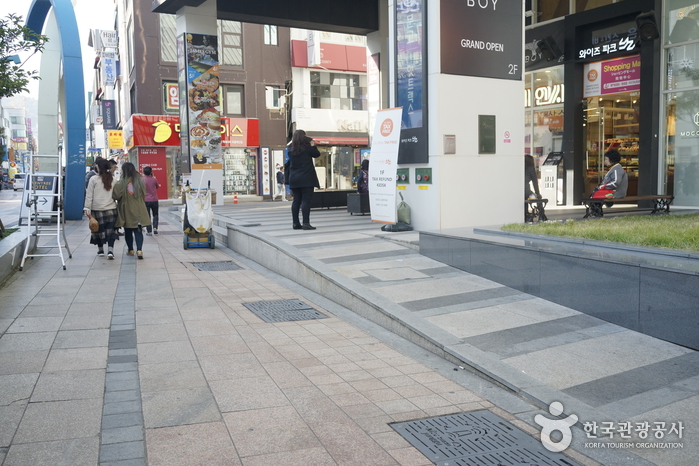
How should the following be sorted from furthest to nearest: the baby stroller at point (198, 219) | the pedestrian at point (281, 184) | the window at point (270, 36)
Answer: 1. the window at point (270, 36)
2. the pedestrian at point (281, 184)
3. the baby stroller at point (198, 219)

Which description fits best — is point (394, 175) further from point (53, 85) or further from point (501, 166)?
point (53, 85)

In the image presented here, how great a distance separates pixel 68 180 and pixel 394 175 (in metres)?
12.4

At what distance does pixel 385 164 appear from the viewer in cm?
1012

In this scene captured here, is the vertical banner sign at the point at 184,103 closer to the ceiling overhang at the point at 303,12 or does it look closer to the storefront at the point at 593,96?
the ceiling overhang at the point at 303,12

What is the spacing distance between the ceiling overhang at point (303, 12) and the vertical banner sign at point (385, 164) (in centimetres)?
981

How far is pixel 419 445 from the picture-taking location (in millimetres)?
3385

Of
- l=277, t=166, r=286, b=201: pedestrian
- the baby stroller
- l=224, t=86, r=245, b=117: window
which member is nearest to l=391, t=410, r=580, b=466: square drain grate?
the baby stroller

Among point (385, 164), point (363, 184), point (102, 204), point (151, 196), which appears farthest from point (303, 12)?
point (102, 204)

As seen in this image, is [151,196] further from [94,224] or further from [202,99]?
[202,99]

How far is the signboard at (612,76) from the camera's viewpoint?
603 inches

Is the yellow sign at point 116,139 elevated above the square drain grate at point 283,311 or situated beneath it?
elevated above

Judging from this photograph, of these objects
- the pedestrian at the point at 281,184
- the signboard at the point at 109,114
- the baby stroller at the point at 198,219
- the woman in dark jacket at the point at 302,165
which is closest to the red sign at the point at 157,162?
the pedestrian at the point at 281,184

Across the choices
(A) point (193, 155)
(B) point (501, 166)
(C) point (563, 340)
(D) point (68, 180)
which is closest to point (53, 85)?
(D) point (68, 180)

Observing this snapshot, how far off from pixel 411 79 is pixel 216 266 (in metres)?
4.53
